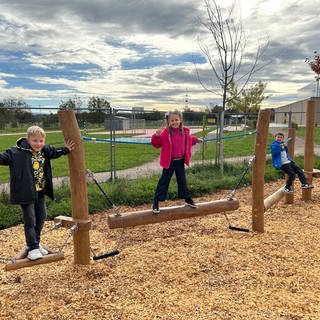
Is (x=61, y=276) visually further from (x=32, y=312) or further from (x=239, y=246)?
(x=239, y=246)

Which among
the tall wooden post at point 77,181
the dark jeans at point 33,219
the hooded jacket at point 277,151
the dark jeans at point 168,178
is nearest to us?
the dark jeans at point 33,219

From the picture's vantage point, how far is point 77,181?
3744mm

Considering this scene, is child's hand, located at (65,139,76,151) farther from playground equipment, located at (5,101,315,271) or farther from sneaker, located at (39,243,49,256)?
sneaker, located at (39,243,49,256)

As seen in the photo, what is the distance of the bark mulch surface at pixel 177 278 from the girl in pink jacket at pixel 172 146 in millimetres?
740

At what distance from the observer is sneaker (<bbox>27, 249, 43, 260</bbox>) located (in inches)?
128

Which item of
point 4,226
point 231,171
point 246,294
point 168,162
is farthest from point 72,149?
point 231,171

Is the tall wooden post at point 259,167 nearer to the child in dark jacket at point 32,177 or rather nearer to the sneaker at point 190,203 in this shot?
the sneaker at point 190,203

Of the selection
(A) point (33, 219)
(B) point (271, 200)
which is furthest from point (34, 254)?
(B) point (271, 200)

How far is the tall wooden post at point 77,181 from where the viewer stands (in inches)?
143

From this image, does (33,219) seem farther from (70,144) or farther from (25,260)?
(70,144)

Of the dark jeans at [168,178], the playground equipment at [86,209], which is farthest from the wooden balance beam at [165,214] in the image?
the dark jeans at [168,178]

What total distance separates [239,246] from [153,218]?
1154 millimetres

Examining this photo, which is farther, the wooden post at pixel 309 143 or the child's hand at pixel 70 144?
the wooden post at pixel 309 143

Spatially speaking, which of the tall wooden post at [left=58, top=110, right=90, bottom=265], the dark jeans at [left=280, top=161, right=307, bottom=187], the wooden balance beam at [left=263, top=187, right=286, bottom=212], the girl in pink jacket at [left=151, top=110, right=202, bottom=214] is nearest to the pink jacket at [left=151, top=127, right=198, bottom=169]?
the girl in pink jacket at [left=151, top=110, right=202, bottom=214]
